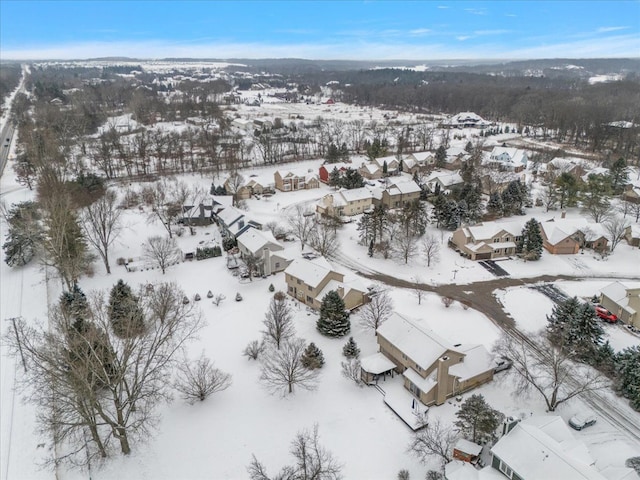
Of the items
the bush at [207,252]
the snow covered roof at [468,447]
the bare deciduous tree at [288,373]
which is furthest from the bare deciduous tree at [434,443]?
the bush at [207,252]

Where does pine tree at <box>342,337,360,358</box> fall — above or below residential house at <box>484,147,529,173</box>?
below

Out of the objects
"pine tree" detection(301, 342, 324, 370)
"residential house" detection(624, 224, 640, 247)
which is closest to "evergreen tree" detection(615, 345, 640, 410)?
"pine tree" detection(301, 342, 324, 370)

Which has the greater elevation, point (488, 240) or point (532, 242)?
point (532, 242)

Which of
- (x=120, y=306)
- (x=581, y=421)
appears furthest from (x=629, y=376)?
(x=120, y=306)

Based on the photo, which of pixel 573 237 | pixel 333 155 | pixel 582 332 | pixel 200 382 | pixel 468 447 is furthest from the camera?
pixel 333 155

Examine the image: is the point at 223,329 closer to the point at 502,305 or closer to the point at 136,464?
the point at 136,464

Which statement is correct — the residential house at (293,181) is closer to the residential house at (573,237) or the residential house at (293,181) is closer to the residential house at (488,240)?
the residential house at (488,240)

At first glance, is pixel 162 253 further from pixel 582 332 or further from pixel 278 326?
pixel 582 332

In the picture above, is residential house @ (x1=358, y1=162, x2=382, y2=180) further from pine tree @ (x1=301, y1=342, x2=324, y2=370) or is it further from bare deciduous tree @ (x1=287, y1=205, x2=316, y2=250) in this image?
pine tree @ (x1=301, y1=342, x2=324, y2=370)
